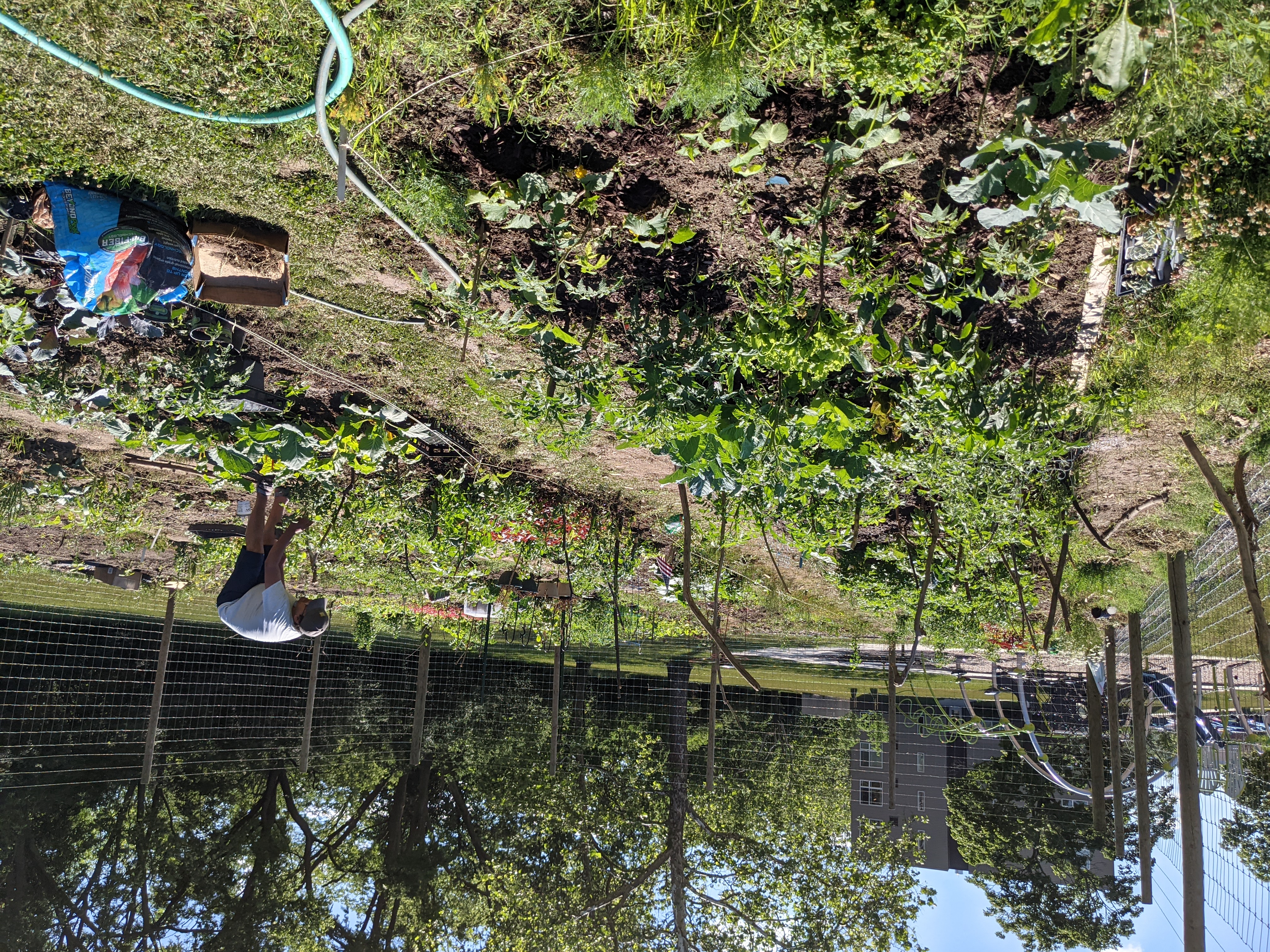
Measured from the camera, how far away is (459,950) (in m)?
5.16

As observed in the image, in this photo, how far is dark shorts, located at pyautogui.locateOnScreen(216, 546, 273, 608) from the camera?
3.83 m

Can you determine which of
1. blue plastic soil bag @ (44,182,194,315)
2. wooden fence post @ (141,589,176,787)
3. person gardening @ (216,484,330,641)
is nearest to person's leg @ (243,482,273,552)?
person gardening @ (216,484,330,641)

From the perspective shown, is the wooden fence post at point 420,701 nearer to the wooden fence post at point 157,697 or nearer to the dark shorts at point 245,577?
the wooden fence post at point 157,697

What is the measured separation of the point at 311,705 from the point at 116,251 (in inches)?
163

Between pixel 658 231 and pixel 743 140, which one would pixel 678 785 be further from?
pixel 743 140

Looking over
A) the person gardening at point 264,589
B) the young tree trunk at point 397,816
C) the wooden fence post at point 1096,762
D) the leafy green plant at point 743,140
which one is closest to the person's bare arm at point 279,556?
the person gardening at point 264,589

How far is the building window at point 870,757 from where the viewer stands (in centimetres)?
606

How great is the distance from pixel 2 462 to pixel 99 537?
3.30ft

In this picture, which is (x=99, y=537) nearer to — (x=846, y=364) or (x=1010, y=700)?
(x=846, y=364)

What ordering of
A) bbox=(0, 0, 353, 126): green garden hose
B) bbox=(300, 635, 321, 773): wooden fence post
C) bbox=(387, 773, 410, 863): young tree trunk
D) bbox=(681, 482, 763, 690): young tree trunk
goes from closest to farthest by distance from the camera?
bbox=(0, 0, 353, 126): green garden hose, bbox=(681, 482, 763, 690): young tree trunk, bbox=(300, 635, 321, 773): wooden fence post, bbox=(387, 773, 410, 863): young tree trunk

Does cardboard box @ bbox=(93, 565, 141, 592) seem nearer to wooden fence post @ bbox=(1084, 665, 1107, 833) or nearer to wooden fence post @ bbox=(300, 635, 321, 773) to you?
wooden fence post @ bbox=(300, 635, 321, 773)

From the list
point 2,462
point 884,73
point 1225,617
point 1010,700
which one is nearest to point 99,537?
point 2,462

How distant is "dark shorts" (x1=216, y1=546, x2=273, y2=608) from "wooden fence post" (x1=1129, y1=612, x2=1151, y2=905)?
524 cm

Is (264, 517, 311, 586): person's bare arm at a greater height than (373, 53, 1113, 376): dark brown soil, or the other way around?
(373, 53, 1113, 376): dark brown soil
